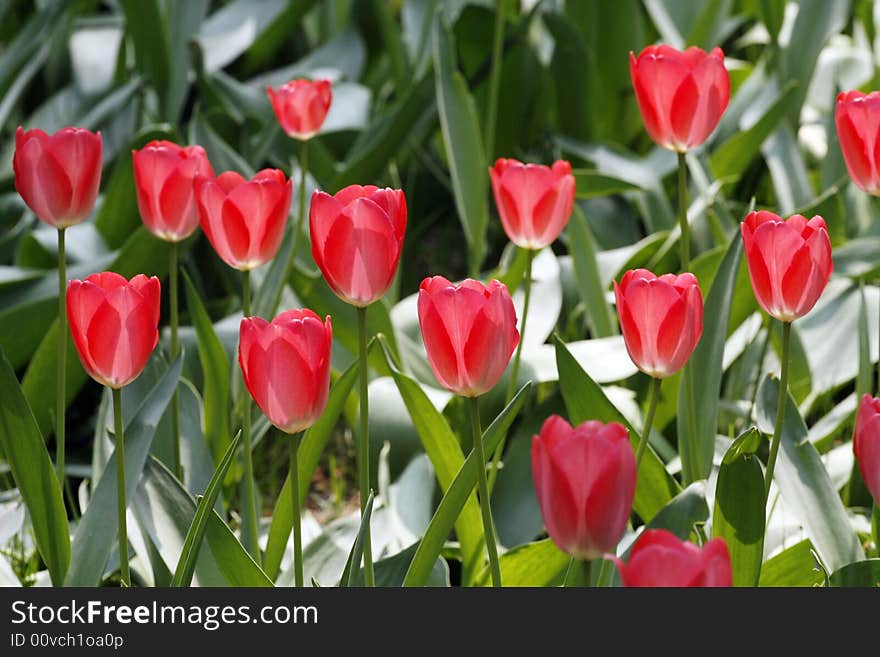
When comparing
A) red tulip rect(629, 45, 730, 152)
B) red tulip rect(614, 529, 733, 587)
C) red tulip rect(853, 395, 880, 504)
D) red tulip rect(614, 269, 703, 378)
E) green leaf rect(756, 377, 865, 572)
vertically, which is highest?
red tulip rect(629, 45, 730, 152)

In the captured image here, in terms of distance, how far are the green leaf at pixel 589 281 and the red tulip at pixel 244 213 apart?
0.67m

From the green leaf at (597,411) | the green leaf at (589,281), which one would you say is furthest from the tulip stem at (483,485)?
the green leaf at (589,281)

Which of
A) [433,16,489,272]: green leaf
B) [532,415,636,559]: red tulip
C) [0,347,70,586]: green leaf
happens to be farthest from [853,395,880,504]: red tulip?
[433,16,489,272]: green leaf

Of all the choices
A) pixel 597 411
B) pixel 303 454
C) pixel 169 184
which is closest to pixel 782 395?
pixel 597 411

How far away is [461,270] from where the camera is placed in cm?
225

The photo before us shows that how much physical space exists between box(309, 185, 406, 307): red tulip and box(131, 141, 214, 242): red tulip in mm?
254

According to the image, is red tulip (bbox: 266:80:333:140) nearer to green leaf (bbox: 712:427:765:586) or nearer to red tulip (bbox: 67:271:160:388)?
red tulip (bbox: 67:271:160:388)

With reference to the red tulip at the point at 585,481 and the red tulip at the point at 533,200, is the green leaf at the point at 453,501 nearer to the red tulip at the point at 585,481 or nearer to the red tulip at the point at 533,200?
the red tulip at the point at 585,481

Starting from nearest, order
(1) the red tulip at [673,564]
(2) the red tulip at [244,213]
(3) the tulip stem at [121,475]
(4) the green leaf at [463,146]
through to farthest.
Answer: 1. (1) the red tulip at [673,564]
2. (3) the tulip stem at [121,475]
3. (2) the red tulip at [244,213]
4. (4) the green leaf at [463,146]

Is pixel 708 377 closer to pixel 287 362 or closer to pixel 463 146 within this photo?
pixel 287 362

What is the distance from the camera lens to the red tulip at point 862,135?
1049 millimetres

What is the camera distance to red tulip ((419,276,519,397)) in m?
0.81

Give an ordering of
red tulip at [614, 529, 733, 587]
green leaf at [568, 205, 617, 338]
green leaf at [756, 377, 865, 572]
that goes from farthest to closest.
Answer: green leaf at [568, 205, 617, 338], green leaf at [756, 377, 865, 572], red tulip at [614, 529, 733, 587]
